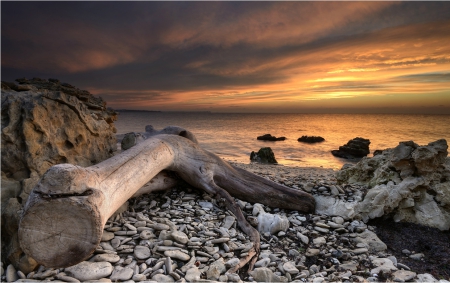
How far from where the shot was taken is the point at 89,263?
119 inches

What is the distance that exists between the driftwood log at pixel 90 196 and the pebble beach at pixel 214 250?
23 centimetres

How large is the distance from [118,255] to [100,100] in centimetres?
396

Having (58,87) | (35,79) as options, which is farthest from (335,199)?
(35,79)

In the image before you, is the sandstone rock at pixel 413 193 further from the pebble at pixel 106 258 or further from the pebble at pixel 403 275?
the pebble at pixel 106 258

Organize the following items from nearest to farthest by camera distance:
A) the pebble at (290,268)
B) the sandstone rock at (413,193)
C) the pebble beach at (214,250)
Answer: the pebble beach at (214,250) → the pebble at (290,268) → the sandstone rock at (413,193)

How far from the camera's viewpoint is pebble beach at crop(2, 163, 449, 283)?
9.97 feet

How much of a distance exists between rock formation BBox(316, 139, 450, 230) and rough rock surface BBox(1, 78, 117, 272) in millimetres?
4745

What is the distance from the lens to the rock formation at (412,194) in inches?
200

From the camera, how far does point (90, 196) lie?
2771 mm

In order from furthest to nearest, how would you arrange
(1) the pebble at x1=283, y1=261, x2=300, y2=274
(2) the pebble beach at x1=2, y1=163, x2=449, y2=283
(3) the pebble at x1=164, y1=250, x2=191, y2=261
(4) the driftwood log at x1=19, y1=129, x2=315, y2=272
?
1. (1) the pebble at x1=283, y1=261, x2=300, y2=274
2. (3) the pebble at x1=164, y1=250, x2=191, y2=261
3. (2) the pebble beach at x1=2, y1=163, x2=449, y2=283
4. (4) the driftwood log at x1=19, y1=129, x2=315, y2=272

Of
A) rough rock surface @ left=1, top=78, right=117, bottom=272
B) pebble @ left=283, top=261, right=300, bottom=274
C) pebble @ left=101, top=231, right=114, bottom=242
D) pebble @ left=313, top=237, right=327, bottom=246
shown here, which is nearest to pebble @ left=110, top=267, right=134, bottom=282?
pebble @ left=101, top=231, right=114, bottom=242

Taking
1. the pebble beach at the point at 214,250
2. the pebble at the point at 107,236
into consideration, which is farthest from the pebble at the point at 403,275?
the pebble at the point at 107,236

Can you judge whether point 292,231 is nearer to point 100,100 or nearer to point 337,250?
point 337,250

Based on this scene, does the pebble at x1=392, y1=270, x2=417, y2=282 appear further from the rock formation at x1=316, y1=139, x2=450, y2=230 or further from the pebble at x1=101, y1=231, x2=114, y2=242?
the pebble at x1=101, y1=231, x2=114, y2=242
